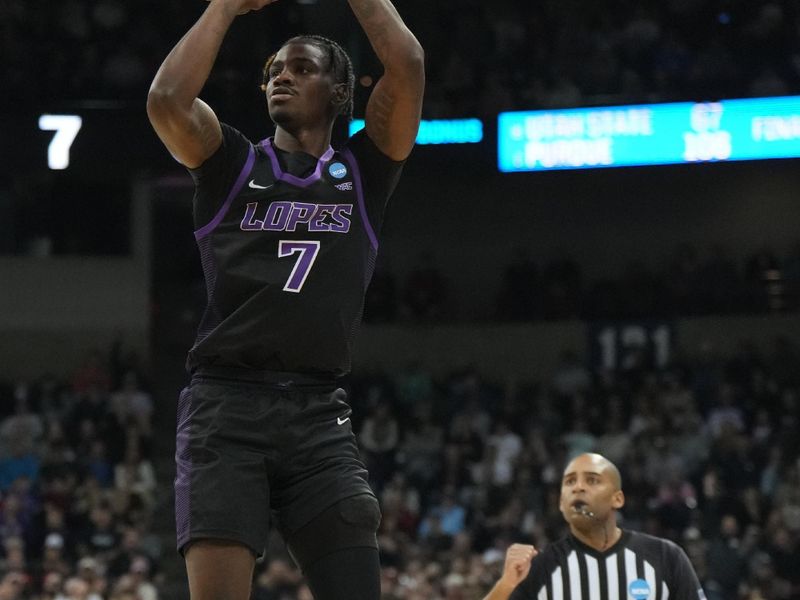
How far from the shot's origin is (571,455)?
14.2m

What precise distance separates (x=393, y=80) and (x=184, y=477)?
115 cm

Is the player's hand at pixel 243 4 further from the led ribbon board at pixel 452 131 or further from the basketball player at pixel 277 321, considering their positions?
the led ribbon board at pixel 452 131

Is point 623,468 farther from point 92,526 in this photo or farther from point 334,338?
point 334,338

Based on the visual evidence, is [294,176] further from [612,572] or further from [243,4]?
[612,572]

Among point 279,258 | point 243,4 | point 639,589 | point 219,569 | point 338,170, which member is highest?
point 243,4

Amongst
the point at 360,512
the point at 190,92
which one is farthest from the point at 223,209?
the point at 360,512

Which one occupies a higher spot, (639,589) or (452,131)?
(452,131)

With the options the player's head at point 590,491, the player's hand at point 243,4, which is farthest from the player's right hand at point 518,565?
the player's hand at point 243,4

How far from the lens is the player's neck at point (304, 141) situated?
3.60m

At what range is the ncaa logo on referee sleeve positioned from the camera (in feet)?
18.8

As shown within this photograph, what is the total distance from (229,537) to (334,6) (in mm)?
12185

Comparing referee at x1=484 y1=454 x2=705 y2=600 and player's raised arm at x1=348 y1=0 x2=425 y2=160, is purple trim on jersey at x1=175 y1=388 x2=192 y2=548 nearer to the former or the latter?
player's raised arm at x1=348 y1=0 x2=425 y2=160

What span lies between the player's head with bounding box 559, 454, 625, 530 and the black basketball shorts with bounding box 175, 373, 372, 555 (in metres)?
2.54

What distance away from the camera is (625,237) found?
19.4 meters
